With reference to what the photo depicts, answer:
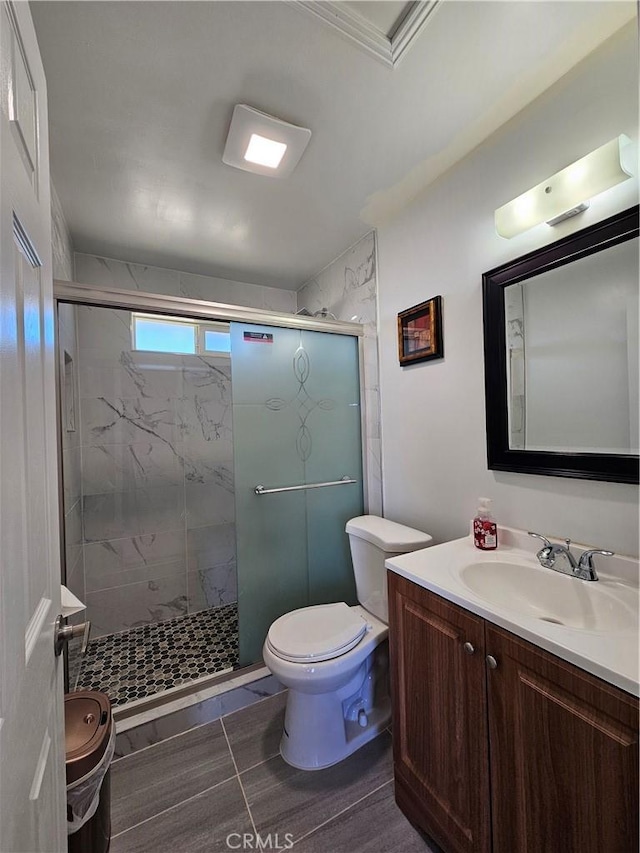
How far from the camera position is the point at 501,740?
2.72 feet

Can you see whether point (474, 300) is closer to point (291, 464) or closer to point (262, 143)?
point (262, 143)

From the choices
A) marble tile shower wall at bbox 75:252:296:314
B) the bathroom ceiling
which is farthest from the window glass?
the bathroom ceiling

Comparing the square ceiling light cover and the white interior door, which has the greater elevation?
the square ceiling light cover

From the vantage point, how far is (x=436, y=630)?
1020mm

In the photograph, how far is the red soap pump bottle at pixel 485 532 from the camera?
4.21 ft

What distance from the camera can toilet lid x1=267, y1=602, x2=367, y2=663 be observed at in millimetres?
1314

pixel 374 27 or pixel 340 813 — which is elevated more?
pixel 374 27

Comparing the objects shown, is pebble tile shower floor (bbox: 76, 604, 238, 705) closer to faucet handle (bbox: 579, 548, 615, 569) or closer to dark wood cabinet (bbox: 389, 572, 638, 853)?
dark wood cabinet (bbox: 389, 572, 638, 853)

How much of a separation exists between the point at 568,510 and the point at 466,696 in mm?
653

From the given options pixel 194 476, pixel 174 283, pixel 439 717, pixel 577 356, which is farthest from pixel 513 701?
pixel 174 283

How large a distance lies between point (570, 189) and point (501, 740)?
154 centimetres

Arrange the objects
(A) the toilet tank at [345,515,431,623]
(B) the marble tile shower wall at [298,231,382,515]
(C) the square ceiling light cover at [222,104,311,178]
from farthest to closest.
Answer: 1. (B) the marble tile shower wall at [298,231,382,515]
2. (A) the toilet tank at [345,515,431,623]
3. (C) the square ceiling light cover at [222,104,311,178]

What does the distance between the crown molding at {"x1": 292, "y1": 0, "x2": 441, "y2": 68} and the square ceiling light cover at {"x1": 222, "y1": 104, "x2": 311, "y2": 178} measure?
0.33m

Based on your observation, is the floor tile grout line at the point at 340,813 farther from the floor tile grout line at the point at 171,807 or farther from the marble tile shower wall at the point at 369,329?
the marble tile shower wall at the point at 369,329
